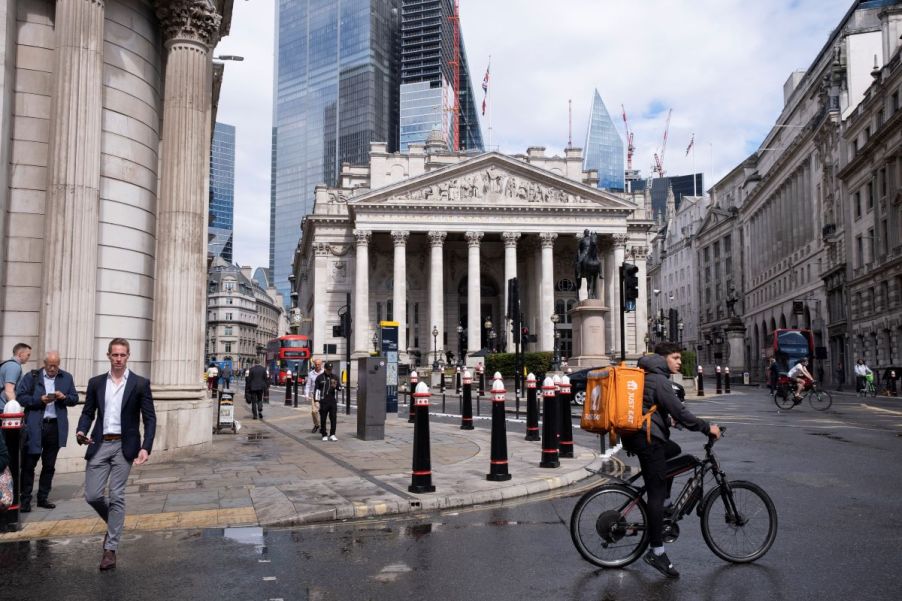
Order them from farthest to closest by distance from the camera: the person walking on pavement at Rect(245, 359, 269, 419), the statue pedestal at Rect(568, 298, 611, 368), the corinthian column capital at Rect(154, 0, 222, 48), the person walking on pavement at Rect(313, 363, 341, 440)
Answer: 1. the statue pedestal at Rect(568, 298, 611, 368)
2. the person walking on pavement at Rect(245, 359, 269, 419)
3. the person walking on pavement at Rect(313, 363, 341, 440)
4. the corinthian column capital at Rect(154, 0, 222, 48)

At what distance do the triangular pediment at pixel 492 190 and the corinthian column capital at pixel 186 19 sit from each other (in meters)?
48.9

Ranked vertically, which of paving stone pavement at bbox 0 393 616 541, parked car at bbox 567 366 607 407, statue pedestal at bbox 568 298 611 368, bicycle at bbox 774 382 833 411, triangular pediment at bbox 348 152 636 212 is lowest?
paving stone pavement at bbox 0 393 616 541

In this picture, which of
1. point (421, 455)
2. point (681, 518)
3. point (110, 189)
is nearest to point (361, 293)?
point (110, 189)

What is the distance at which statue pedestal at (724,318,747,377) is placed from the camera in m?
56.8

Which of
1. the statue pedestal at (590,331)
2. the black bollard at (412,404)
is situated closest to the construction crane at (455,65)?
the statue pedestal at (590,331)

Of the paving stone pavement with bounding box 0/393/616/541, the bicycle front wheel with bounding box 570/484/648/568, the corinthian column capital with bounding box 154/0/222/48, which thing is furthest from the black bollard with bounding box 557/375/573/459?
the corinthian column capital with bounding box 154/0/222/48

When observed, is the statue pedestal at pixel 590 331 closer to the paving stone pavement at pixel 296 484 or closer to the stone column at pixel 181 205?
the paving stone pavement at pixel 296 484

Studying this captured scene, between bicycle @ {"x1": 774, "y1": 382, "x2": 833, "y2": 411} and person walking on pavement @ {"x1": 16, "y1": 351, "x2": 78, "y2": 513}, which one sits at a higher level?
person walking on pavement @ {"x1": 16, "y1": 351, "x2": 78, "y2": 513}

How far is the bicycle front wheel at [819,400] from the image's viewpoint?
26628 mm

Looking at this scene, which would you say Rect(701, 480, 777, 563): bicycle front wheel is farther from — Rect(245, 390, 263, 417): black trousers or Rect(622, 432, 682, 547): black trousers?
Rect(245, 390, 263, 417): black trousers

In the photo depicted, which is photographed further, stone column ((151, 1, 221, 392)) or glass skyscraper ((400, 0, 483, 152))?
glass skyscraper ((400, 0, 483, 152))

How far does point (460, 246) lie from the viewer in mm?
72875

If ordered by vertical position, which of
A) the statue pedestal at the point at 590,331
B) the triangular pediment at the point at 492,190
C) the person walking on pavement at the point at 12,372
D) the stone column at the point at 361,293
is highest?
the triangular pediment at the point at 492,190

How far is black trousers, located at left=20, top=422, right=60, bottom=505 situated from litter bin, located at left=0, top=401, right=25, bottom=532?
1.11 meters
